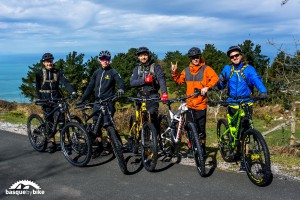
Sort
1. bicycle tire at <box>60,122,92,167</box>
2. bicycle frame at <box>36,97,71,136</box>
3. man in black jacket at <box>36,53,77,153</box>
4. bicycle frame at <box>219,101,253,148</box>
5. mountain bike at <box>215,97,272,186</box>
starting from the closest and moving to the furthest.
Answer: mountain bike at <box>215,97,272,186</box> → bicycle frame at <box>219,101,253,148</box> → bicycle tire at <box>60,122,92,167</box> → bicycle frame at <box>36,97,71,136</box> → man in black jacket at <box>36,53,77,153</box>

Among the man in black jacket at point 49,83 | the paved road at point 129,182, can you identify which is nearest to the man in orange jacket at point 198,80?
the paved road at point 129,182

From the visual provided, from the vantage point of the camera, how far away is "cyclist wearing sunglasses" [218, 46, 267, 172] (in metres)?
5.82

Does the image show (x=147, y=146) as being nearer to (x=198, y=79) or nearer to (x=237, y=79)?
(x=198, y=79)

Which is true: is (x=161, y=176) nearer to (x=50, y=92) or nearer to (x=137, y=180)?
(x=137, y=180)

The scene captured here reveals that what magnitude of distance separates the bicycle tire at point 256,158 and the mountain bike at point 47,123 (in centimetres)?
369

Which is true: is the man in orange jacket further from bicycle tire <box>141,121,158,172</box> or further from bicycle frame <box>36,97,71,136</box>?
bicycle frame <box>36,97,71,136</box>

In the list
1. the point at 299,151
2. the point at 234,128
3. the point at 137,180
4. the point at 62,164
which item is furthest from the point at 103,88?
the point at 299,151

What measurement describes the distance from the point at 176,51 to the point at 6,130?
97.5 meters

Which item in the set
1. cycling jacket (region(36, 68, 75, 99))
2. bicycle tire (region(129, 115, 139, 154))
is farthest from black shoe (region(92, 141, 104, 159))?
cycling jacket (region(36, 68, 75, 99))

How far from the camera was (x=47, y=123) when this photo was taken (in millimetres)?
7766

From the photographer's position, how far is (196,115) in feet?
21.0

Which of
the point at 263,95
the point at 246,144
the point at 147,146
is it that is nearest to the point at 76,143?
the point at 147,146

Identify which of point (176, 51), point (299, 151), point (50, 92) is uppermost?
point (176, 51)

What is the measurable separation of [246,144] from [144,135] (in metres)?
1.84
